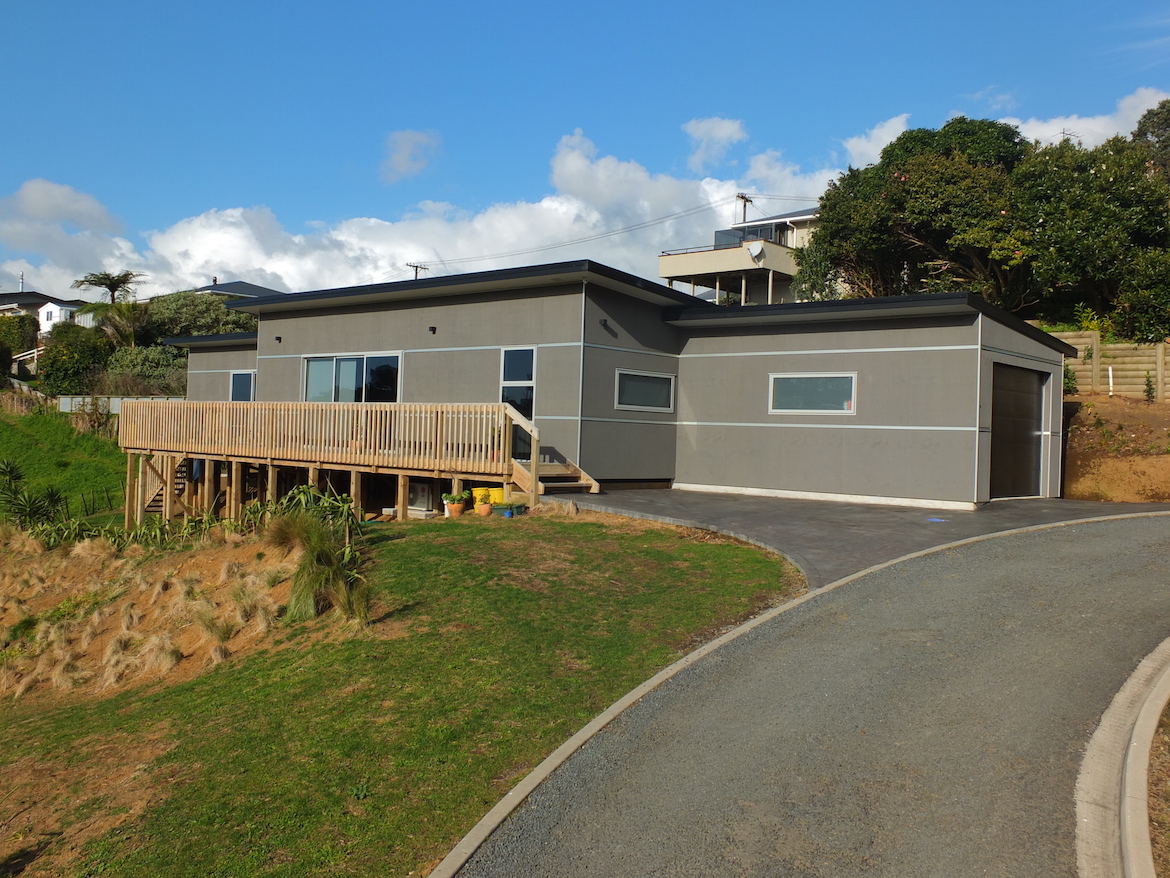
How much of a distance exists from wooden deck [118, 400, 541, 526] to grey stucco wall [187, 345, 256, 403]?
2.94m

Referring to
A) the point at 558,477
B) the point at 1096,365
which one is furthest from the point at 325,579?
the point at 1096,365

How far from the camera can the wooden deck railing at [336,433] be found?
14.5m

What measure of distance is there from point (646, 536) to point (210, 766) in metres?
6.61

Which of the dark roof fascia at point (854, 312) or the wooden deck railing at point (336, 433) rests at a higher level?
the dark roof fascia at point (854, 312)

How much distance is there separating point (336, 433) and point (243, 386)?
8.76 m

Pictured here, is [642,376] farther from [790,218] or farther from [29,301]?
[29,301]

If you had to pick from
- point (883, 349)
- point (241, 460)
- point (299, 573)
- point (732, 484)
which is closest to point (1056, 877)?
point (299, 573)

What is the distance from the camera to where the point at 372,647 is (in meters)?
7.61

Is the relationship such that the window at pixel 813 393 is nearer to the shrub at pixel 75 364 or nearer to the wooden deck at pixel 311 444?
the wooden deck at pixel 311 444

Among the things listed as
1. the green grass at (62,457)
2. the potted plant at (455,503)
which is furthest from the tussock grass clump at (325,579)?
the green grass at (62,457)

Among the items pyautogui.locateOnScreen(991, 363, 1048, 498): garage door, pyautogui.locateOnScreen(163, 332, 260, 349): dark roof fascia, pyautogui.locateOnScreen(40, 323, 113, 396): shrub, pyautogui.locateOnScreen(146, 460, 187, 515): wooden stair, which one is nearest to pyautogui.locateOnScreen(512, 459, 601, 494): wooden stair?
pyautogui.locateOnScreen(991, 363, 1048, 498): garage door

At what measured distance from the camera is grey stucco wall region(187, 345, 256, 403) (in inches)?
947

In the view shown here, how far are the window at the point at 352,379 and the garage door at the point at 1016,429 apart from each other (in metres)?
11.8

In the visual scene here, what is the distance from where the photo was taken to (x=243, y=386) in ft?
79.0
